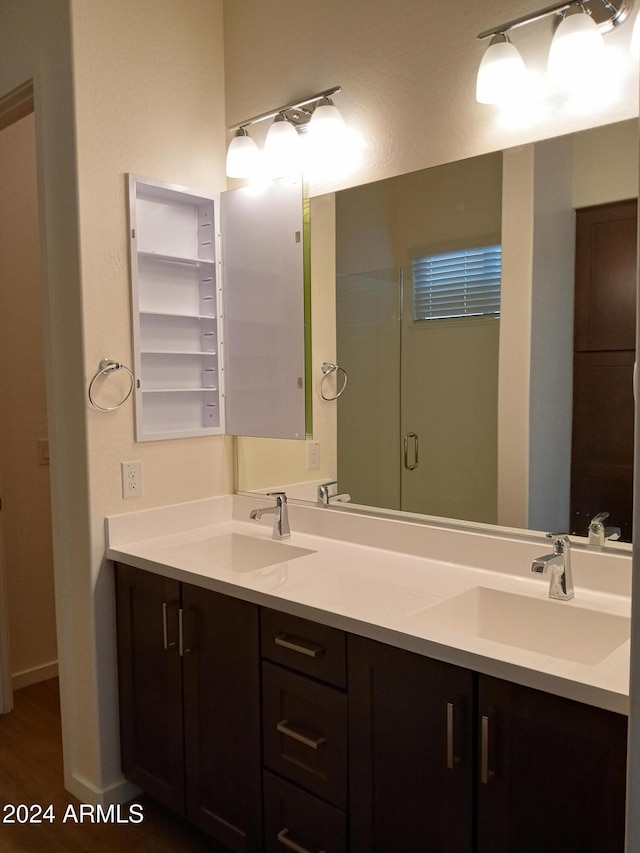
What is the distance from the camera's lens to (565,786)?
1241 mm

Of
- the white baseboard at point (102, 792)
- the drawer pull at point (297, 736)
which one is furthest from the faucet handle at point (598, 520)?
the white baseboard at point (102, 792)

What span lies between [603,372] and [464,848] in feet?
3.58

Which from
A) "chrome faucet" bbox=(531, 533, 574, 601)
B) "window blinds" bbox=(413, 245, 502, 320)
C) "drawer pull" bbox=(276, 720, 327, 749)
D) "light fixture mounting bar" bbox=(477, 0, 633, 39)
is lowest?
"drawer pull" bbox=(276, 720, 327, 749)

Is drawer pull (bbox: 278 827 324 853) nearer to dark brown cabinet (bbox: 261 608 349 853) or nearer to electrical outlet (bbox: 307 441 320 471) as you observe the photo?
dark brown cabinet (bbox: 261 608 349 853)

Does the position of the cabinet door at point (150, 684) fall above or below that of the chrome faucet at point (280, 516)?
below

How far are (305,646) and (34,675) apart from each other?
2193 mm

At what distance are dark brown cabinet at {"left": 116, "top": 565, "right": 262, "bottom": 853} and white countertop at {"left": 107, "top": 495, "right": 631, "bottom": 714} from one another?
0.31 ft

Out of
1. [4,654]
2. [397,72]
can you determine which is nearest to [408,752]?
[397,72]

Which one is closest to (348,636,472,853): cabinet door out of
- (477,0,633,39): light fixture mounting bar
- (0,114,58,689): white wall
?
(477,0,633,39): light fixture mounting bar

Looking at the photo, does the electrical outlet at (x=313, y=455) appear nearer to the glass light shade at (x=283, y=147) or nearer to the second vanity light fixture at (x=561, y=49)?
the glass light shade at (x=283, y=147)

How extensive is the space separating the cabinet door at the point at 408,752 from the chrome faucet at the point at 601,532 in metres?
0.57

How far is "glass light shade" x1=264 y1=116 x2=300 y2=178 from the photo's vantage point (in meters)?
2.33

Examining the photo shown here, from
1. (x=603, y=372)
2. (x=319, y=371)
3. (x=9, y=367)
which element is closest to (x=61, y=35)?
(x=319, y=371)

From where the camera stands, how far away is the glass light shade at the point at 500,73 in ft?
5.70
